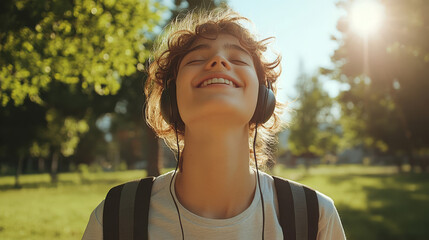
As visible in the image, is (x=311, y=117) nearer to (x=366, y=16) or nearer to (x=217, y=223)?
(x=366, y=16)

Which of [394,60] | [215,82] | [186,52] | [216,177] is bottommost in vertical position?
[216,177]

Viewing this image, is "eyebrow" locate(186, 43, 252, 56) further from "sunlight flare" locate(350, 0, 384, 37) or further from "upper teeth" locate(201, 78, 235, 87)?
"sunlight flare" locate(350, 0, 384, 37)

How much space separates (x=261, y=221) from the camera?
2.00 m

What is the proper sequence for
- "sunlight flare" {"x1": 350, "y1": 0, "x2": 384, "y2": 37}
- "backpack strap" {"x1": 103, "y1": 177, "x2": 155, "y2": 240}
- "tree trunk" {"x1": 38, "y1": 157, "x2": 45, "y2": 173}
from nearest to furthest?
"backpack strap" {"x1": 103, "y1": 177, "x2": 155, "y2": 240} → "sunlight flare" {"x1": 350, "y1": 0, "x2": 384, "y2": 37} → "tree trunk" {"x1": 38, "y1": 157, "x2": 45, "y2": 173}

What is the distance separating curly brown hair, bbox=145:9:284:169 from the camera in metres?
2.49

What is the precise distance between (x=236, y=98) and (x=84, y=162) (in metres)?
→ 64.3

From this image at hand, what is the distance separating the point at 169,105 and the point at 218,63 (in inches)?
19.9

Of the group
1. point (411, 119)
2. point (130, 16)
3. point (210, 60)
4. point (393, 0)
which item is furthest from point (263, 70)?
point (411, 119)

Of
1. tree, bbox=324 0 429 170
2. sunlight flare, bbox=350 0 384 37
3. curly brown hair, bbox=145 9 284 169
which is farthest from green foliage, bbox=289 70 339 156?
curly brown hair, bbox=145 9 284 169

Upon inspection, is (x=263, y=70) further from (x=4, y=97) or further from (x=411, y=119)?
(x=411, y=119)

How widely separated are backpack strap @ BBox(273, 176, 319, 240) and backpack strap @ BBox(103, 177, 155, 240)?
72 centimetres

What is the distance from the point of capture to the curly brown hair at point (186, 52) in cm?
249

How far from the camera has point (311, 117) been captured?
44438 mm

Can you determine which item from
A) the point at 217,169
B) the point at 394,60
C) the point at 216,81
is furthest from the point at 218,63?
the point at 394,60
